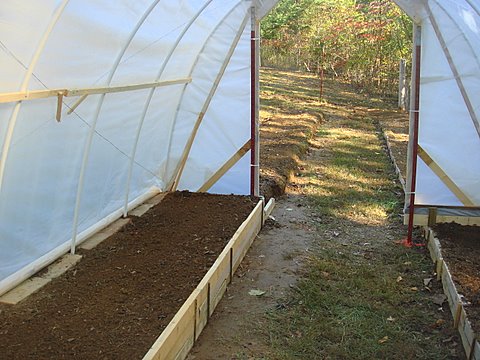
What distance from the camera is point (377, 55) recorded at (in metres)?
20.6

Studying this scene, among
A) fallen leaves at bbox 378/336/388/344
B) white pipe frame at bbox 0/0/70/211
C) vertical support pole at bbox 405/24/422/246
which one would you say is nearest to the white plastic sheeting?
white pipe frame at bbox 0/0/70/211

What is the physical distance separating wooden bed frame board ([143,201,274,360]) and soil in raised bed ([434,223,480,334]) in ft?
6.67

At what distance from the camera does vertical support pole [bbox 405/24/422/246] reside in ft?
20.0

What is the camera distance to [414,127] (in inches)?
245

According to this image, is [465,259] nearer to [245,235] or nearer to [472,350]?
[472,350]

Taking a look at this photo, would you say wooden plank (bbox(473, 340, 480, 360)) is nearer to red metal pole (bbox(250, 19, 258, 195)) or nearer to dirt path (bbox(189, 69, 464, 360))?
dirt path (bbox(189, 69, 464, 360))

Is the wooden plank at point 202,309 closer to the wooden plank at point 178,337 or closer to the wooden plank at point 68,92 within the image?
the wooden plank at point 178,337

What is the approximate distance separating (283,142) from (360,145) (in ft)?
6.63

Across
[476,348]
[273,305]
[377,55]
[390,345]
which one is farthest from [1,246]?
[377,55]

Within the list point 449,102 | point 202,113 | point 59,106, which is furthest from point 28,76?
point 449,102

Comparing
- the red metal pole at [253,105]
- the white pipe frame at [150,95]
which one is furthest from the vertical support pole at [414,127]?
the white pipe frame at [150,95]

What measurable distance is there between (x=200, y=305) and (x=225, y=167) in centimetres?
320

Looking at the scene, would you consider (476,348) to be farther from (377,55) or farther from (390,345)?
(377,55)

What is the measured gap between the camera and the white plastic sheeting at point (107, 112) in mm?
3769
